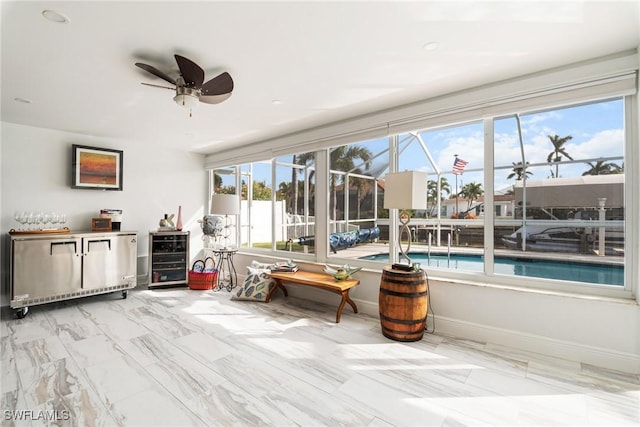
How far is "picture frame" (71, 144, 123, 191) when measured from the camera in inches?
169

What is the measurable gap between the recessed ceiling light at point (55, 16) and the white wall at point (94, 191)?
123 inches

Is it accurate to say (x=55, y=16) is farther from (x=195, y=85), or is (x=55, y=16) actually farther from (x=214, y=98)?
(x=214, y=98)

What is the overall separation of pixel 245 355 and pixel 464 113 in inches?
121

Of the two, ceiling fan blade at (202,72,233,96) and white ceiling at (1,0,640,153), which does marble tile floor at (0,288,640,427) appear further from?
white ceiling at (1,0,640,153)

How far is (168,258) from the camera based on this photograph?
15.7 feet

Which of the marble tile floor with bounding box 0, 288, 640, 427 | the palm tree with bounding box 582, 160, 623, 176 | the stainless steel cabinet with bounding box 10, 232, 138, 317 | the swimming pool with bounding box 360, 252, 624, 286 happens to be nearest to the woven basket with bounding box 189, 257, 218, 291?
the stainless steel cabinet with bounding box 10, 232, 138, 317

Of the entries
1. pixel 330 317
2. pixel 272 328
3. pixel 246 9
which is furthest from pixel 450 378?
pixel 246 9

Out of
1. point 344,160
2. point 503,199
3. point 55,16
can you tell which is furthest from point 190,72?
point 503,199

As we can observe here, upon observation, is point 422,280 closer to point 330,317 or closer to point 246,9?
point 330,317

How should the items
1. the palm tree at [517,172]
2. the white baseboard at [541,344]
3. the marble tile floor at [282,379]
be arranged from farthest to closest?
1. the palm tree at [517,172]
2. the white baseboard at [541,344]
3. the marble tile floor at [282,379]

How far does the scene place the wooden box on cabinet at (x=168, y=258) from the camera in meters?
4.66

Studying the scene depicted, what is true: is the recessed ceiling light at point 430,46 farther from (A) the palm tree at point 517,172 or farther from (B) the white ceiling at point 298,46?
(A) the palm tree at point 517,172

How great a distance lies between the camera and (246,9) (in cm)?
175

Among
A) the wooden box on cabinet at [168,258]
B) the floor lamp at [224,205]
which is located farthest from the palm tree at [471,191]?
the wooden box on cabinet at [168,258]
